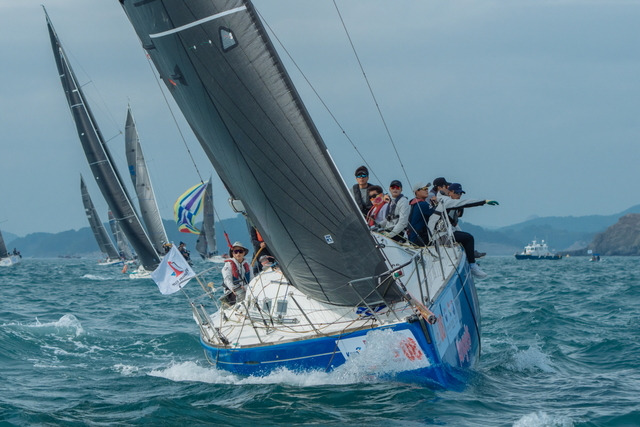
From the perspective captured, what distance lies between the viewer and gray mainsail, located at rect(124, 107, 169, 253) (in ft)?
125

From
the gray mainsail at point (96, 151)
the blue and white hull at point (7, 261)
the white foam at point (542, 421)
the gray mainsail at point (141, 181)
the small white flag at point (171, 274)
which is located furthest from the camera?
the blue and white hull at point (7, 261)

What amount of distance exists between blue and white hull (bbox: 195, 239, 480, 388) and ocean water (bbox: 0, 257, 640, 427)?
144 millimetres

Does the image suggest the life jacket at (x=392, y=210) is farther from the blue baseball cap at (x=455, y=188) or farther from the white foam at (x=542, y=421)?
the white foam at (x=542, y=421)

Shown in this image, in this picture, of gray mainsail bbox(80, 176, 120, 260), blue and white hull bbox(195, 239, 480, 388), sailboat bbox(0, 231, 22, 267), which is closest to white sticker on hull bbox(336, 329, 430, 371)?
blue and white hull bbox(195, 239, 480, 388)

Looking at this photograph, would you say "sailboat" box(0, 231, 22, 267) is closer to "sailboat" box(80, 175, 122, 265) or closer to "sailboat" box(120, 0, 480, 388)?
"sailboat" box(80, 175, 122, 265)

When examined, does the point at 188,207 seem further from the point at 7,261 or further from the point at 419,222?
the point at 419,222

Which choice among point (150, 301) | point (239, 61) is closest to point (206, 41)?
point (239, 61)

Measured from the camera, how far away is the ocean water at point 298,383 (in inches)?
266

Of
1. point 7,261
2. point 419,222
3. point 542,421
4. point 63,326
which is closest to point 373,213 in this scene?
point 419,222

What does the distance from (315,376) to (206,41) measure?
3.26m

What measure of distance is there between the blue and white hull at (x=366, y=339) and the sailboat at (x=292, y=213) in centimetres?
1

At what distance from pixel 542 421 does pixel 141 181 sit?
33.4 m

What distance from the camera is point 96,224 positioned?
212 feet

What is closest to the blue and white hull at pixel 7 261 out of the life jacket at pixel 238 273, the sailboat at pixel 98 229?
the sailboat at pixel 98 229
